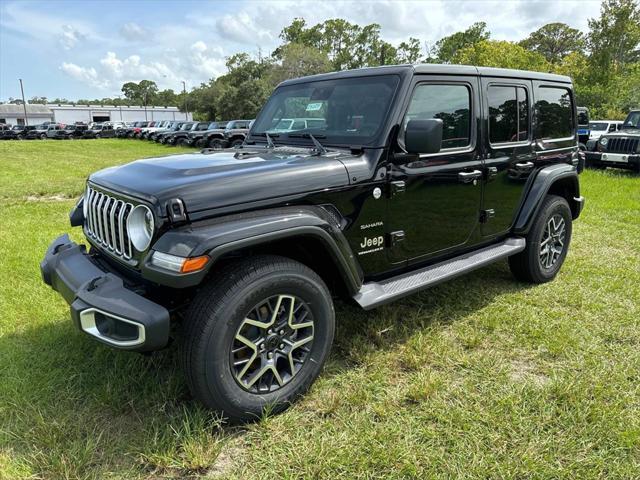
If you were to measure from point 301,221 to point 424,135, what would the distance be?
0.95 m

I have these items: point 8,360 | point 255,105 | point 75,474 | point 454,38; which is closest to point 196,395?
point 75,474

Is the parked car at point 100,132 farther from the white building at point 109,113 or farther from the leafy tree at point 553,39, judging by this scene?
the leafy tree at point 553,39

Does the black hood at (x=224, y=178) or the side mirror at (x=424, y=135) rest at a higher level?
the side mirror at (x=424, y=135)

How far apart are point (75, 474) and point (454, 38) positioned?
227 ft

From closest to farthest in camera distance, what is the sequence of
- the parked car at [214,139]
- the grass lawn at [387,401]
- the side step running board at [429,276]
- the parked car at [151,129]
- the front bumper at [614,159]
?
the grass lawn at [387,401] → the side step running board at [429,276] → the front bumper at [614,159] → the parked car at [214,139] → the parked car at [151,129]

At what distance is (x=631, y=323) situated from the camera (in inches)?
145

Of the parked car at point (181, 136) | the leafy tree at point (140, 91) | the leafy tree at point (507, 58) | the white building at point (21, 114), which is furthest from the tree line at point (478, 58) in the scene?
the leafy tree at point (140, 91)

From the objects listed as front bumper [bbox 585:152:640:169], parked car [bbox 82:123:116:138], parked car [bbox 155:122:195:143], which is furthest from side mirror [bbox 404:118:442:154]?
parked car [bbox 82:123:116:138]

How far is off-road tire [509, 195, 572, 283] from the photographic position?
168 inches

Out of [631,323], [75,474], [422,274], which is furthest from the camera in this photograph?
[631,323]

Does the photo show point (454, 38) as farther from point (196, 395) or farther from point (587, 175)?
point (196, 395)

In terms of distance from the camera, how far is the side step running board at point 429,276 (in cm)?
291

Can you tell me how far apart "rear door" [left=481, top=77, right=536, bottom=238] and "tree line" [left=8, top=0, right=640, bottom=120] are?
843mm

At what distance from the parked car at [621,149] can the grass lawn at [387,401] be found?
30.3ft
